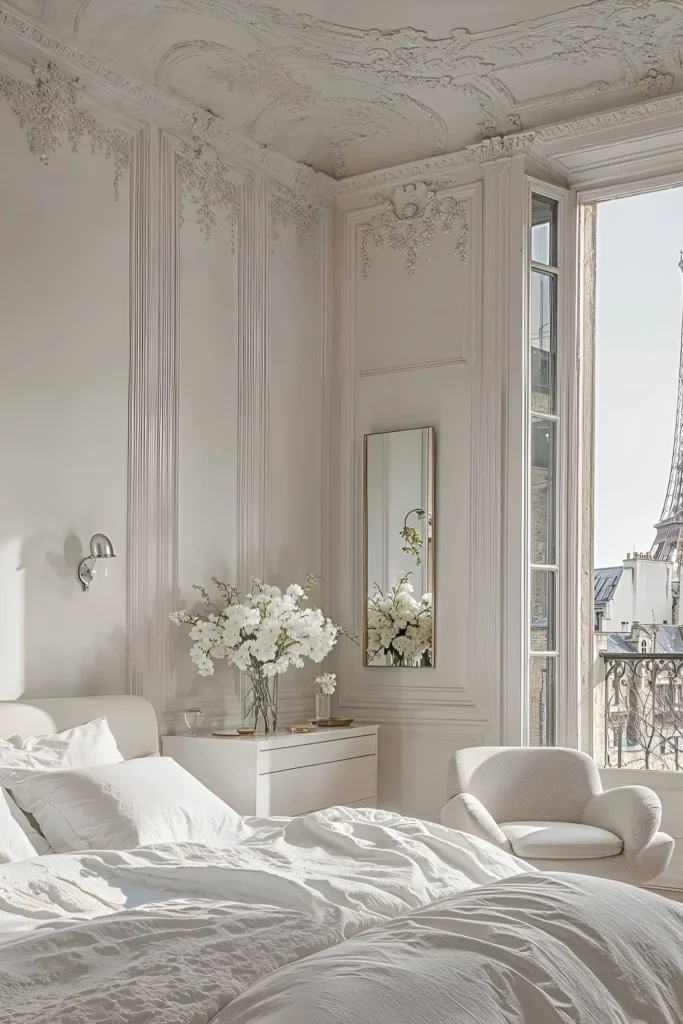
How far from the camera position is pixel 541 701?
5.10m

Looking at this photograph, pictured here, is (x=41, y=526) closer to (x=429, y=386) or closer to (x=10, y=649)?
(x=10, y=649)

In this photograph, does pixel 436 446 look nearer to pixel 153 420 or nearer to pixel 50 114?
pixel 153 420

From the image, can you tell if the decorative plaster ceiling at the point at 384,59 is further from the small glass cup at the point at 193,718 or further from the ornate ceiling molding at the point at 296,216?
the small glass cup at the point at 193,718

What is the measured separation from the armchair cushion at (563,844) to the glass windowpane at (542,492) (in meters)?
1.43

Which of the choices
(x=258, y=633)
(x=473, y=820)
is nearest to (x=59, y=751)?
(x=258, y=633)

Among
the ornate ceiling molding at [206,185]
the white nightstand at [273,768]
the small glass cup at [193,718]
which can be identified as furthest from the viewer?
the ornate ceiling molding at [206,185]

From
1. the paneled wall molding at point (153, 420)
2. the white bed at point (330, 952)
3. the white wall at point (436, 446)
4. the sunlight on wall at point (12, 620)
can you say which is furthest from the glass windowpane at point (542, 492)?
the white bed at point (330, 952)

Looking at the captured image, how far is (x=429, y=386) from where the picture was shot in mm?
5434

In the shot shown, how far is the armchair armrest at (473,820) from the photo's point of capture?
13.2ft

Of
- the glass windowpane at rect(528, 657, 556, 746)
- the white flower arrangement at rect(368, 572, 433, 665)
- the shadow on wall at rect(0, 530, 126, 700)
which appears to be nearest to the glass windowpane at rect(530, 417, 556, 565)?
the glass windowpane at rect(528, 657, 556, 746)

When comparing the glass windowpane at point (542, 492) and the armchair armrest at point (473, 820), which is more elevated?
the glass windowpane at point (542, 492)

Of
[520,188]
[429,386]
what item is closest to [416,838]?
[429,386]

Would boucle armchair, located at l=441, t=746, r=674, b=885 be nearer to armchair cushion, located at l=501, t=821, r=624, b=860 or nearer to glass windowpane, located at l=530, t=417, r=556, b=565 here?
armchair cushion, located at l=501, t=821, r=624, b=860

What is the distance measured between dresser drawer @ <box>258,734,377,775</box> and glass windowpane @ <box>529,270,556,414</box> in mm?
1766
